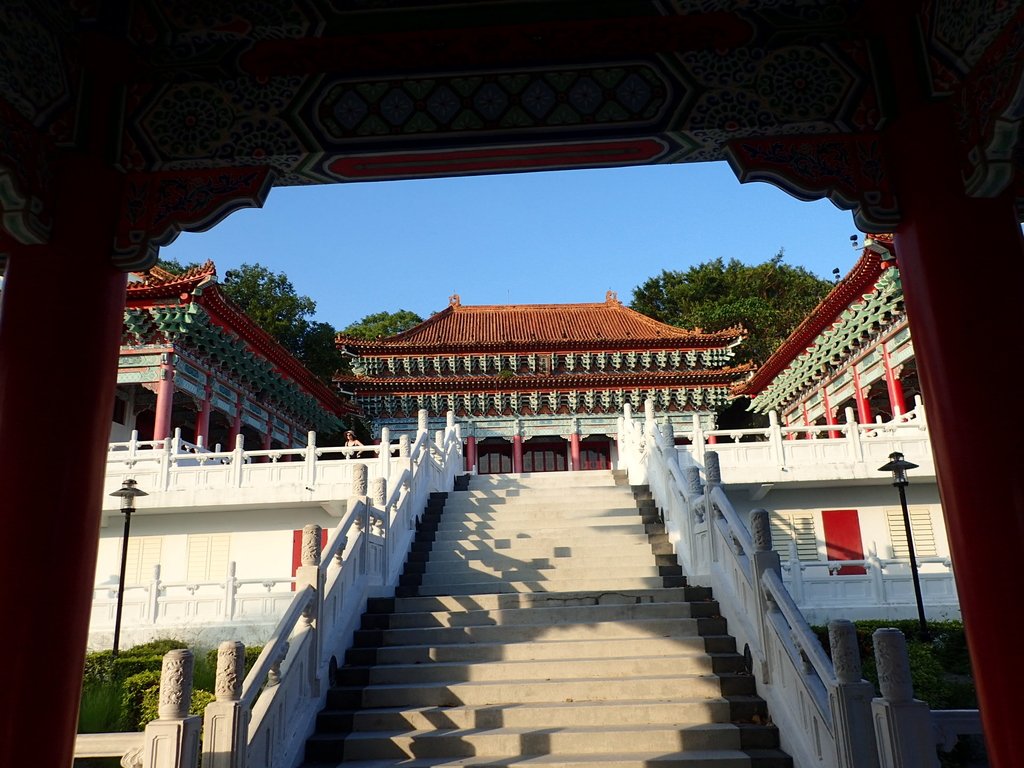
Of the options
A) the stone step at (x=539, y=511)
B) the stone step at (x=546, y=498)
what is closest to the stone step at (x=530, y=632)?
the stone step at (x=539, y=511)

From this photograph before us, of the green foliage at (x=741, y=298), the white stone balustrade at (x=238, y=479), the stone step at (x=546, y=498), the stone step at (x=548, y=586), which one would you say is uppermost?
the green foliage at (x=741, y=298)

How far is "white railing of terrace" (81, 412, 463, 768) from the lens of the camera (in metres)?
4.73

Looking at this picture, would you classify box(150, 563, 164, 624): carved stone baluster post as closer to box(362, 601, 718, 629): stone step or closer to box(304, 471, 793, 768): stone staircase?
box(304, 471, 793, 768): stone staircase

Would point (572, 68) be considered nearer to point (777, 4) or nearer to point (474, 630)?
point (777, 4)

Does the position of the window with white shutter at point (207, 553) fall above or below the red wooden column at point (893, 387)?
below

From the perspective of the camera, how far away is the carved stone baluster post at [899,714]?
4113 millimetres

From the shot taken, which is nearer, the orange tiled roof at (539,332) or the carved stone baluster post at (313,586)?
the carved stone baluster post at (313,586)

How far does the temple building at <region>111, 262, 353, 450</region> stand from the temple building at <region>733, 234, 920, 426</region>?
1417 centimetres

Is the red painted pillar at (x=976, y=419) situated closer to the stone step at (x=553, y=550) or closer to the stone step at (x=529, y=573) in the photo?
the stone step at (x=529, y=573)

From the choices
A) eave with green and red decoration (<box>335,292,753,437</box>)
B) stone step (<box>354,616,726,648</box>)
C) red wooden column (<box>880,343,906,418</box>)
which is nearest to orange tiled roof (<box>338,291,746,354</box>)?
eave with green and red decoration (<box>335,292,753,437</box>)

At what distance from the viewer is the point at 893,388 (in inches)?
715

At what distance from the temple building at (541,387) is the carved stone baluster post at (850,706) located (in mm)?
21685

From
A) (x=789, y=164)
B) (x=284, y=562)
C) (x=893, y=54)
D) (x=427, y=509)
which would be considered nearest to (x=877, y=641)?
(x=789, y=164)

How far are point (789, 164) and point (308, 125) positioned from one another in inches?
103
